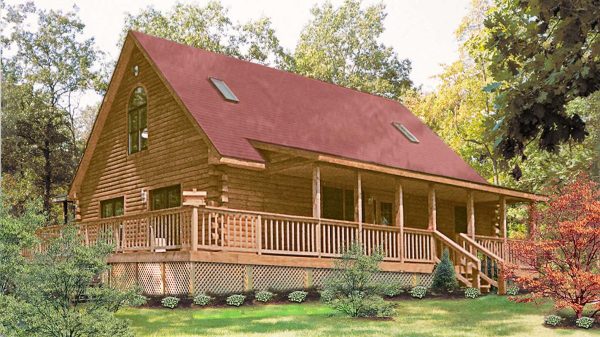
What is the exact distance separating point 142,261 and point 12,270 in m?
4.14

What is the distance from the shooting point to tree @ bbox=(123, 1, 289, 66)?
14938mm

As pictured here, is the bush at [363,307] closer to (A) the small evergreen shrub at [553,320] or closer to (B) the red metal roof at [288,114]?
(A) the small evergreen shrub at [553,320]

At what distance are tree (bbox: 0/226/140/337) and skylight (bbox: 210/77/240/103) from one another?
816 cm

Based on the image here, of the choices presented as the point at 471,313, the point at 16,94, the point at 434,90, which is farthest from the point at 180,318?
the point at 16,94

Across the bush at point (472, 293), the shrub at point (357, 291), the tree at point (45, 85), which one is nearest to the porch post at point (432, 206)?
the bush at point (472, 293)

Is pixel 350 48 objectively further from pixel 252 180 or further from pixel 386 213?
pixel 386 213

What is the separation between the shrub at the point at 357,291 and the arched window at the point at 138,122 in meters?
7.08

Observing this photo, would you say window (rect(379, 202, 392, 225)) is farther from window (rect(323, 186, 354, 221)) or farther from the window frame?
the window frame

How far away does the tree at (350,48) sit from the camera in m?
12.5

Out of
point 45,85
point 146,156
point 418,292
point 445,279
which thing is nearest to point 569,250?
point 418,292

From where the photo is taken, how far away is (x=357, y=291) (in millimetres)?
11312

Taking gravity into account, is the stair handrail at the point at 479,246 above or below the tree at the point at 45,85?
below

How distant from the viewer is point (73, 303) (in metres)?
A: 8.73

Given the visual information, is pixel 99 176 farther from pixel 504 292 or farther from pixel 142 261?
pixel 504 292
